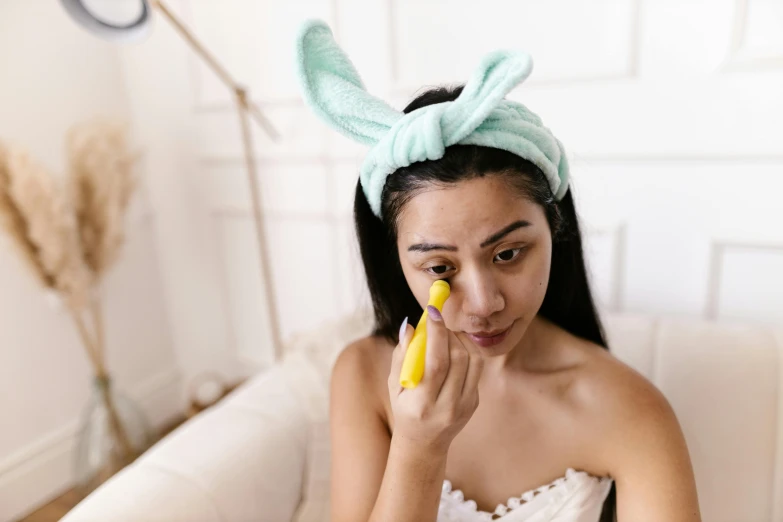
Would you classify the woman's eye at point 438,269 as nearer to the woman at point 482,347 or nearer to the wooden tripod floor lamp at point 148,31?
the woman at point 482,347

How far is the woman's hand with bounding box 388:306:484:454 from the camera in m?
0.58

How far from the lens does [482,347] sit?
69 cm

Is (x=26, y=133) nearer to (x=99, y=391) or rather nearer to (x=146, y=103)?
(x=146, y=103)

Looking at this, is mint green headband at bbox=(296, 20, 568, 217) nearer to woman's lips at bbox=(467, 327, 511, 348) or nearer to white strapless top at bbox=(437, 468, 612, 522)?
woman's lips at bbox=(467, 327, 511, 348)

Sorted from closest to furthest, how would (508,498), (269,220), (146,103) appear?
(508,498), (269,220), (146,103)

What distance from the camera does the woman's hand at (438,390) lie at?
58 centimetres

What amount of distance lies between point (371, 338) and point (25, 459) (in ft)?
4.27

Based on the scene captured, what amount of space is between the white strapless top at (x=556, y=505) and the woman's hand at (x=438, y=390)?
Answer: 26 cm

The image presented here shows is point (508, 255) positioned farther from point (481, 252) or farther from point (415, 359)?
point (415, 359)

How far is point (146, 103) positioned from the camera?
5.87 ft

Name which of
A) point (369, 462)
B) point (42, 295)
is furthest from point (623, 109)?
point (42, 295)

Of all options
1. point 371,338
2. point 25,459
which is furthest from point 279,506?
point 25,459

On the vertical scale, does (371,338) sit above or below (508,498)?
above

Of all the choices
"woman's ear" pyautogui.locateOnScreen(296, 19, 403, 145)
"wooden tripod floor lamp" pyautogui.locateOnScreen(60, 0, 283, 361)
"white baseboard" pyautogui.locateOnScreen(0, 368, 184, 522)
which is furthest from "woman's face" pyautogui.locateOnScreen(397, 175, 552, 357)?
"white baseboard" pyautogui.locateOnScreen(0, 368, 184, 522)
